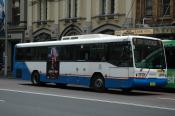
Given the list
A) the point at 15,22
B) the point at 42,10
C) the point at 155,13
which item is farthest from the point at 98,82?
the point at 15,22

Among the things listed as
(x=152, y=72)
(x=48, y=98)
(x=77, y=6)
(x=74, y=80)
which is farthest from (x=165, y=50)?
(x=77, y=6)

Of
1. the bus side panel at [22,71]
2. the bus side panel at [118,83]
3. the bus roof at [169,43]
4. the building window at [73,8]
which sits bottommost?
the bus side panel at [118,83]

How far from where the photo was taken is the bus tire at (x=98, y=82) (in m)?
23.8

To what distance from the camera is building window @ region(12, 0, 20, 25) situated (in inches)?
2051

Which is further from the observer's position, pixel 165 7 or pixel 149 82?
Answer: pixel 165 7

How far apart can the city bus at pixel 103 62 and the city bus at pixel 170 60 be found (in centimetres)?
143

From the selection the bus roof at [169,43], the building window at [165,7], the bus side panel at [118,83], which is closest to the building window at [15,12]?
the building window at [165,7]

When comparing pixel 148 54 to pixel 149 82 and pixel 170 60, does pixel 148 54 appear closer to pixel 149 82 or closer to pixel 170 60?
pixel 149 82

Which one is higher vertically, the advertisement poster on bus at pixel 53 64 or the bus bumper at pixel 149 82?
the advertisement poster on bus at pixel 53 64

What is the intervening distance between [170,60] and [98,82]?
3842 mm

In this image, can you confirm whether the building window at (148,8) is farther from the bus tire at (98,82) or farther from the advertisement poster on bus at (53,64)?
the bus tire at (98,82)

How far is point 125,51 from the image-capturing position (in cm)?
2233

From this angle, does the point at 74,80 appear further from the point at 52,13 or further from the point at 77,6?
the point at 52,13

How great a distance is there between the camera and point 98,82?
79.2 feet
